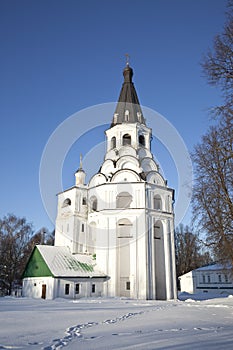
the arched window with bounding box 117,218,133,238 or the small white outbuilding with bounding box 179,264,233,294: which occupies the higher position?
the arched window with bounding box 117,218,133,238

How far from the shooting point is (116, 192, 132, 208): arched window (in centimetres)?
2739

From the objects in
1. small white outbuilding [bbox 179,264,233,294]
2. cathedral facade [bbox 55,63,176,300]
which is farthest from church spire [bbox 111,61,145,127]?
small white outbuilding [bbox 179,264,233,294]

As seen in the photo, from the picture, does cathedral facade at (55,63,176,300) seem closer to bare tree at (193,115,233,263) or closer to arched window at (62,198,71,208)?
arched window at (62,198,71,208)

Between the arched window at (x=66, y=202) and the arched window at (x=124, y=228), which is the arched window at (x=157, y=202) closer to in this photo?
the arched window at (x=124, y=228)

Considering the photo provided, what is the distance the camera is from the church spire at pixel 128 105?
31953mm

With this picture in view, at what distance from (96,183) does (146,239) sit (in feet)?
24.0

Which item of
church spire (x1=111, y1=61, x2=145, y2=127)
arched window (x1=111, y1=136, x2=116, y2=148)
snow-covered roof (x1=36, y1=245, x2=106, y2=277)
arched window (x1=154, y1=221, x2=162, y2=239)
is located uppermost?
church spire (x1=111, y1=61, x2=145, y2=127)

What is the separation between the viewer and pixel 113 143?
104 ft

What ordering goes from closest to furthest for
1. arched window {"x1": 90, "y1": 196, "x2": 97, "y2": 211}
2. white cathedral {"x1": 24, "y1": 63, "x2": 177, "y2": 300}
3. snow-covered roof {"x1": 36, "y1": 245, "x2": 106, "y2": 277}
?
1. snow-covered roof {"x1": 36, "y1": 245, "x2": 106, "y2": 277}
2. white cathedral {"x1": 24, "y1": 63, "x2": 177, "y2": 300}
3. arched window {"x1": 90, "y1": 196, "x2": 97, "y2": 211}

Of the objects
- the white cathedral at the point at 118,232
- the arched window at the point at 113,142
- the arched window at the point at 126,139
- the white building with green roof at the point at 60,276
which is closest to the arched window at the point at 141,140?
the white cathedral at the point at 118,232

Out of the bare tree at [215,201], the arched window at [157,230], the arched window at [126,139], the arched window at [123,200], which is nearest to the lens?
the bare tree at [215,201]

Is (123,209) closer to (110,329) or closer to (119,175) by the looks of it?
(119,175)

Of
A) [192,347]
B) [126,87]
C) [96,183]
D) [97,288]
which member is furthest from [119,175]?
[192,347]

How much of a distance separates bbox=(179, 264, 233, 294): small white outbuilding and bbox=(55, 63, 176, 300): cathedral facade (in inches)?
600
